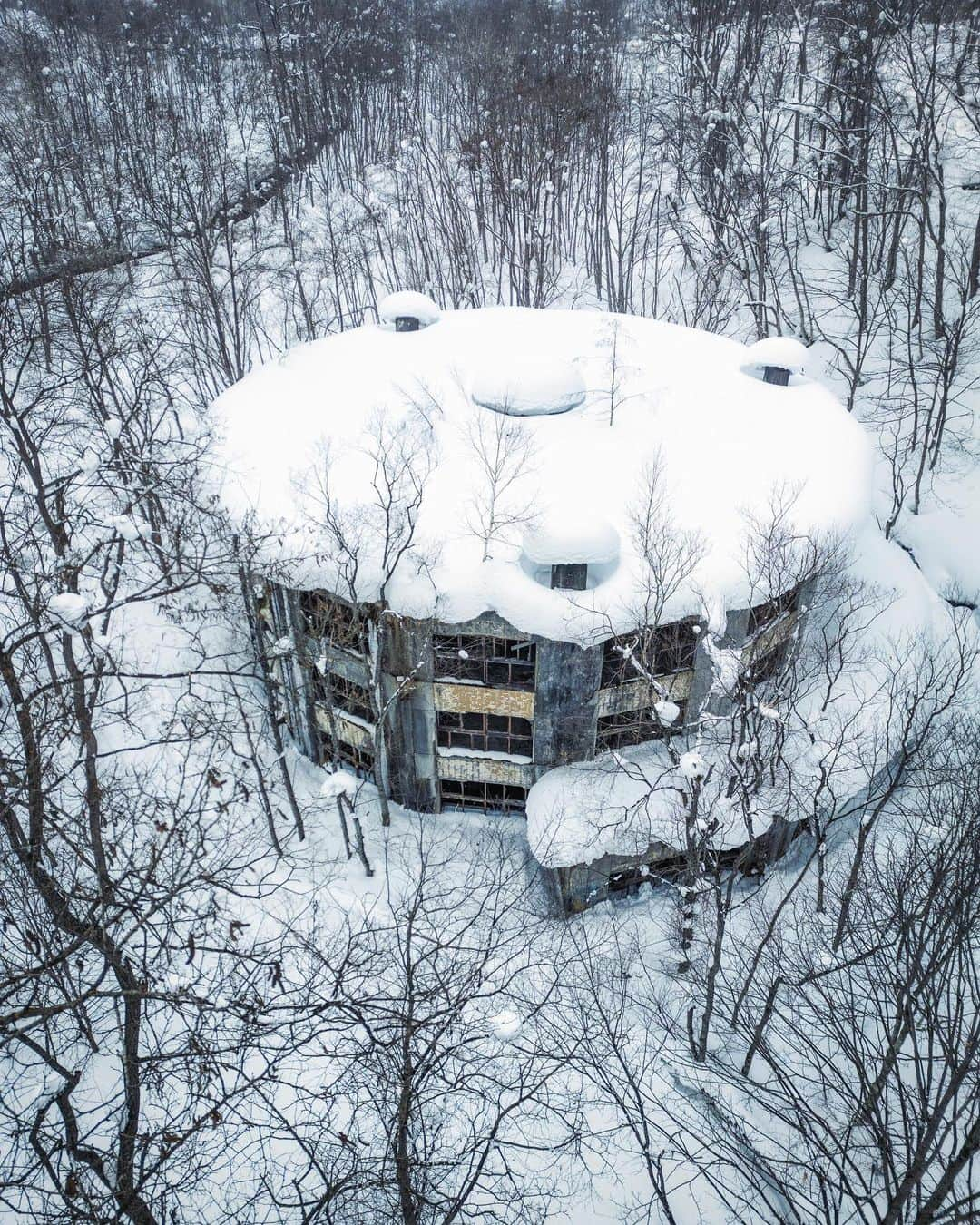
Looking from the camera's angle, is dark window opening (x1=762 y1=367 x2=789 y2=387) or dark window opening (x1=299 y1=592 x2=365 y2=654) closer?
dark window opening (x1=299 y1=592 x2=365 y2=654)

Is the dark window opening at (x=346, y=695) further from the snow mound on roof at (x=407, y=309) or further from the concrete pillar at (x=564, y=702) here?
the snow mound on roof at (x=407, y=309)

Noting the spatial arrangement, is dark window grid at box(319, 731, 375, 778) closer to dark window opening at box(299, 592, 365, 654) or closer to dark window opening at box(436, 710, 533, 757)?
dark window opening at box(436, 710, 533, 757)

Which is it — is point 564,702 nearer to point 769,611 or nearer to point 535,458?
point 769,611

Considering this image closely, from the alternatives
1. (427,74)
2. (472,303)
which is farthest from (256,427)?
(427,74)

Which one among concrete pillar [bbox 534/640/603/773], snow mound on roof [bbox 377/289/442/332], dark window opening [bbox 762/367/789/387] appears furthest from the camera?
snow mound on roof [bbox 377/289/442/332]

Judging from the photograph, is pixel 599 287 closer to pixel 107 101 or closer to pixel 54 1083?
pixel 107 101

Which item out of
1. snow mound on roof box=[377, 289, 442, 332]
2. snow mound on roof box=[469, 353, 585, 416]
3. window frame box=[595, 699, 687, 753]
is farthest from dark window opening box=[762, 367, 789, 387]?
snow mound on roof box=[377, 289, 442, 332]

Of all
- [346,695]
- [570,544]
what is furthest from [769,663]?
[346,695]
